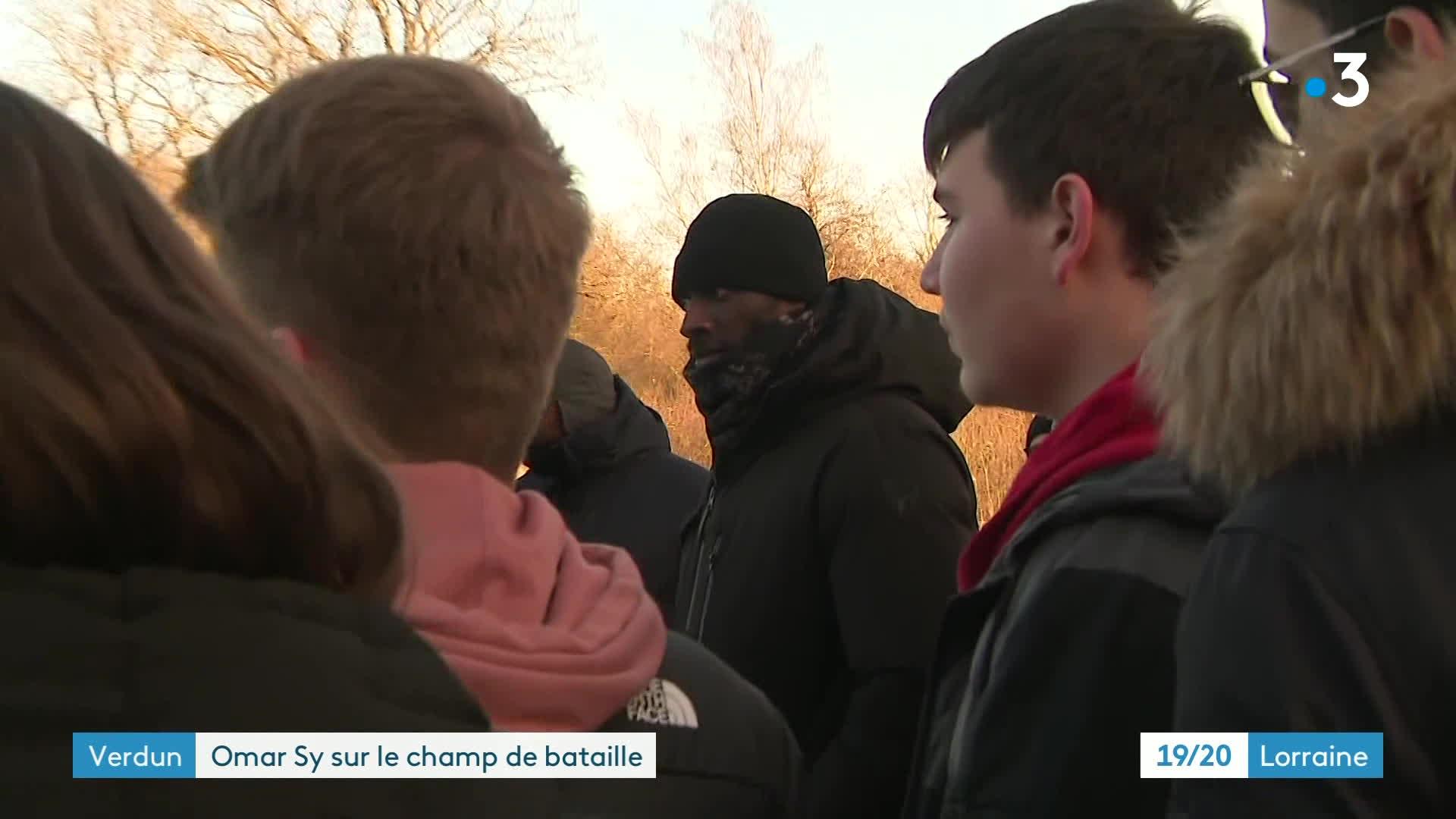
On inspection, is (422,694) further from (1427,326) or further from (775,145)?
(775,145)

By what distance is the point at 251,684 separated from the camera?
849 mm

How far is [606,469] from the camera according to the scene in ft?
14.3

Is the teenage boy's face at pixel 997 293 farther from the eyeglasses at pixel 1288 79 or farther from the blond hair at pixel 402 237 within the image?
the blond hair at pixel 402 237

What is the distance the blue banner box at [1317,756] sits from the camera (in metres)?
0.99

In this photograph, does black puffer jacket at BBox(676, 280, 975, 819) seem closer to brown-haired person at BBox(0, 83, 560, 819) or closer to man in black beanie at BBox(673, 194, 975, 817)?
man in black beanie at BBox(673, 194, 975, 817)

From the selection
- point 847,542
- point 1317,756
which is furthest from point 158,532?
point 847,542

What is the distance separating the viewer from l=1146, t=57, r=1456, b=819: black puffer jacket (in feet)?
3.32

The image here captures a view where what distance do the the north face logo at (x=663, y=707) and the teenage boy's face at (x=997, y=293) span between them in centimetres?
60

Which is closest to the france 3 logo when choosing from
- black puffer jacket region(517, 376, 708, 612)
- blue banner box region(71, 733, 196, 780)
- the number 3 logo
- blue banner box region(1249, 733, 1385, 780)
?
the number 3 logo

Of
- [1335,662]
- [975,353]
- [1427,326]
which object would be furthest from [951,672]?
[1427,326]

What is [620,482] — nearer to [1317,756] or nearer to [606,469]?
[606,469]

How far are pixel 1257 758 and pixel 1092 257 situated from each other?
81 centimetres

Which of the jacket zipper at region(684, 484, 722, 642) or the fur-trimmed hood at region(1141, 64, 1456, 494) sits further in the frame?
the jacket zipper at region(684, 484, 722, 642)

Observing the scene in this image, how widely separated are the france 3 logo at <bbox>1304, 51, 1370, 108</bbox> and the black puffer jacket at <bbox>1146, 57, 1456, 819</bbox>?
0.15 m
